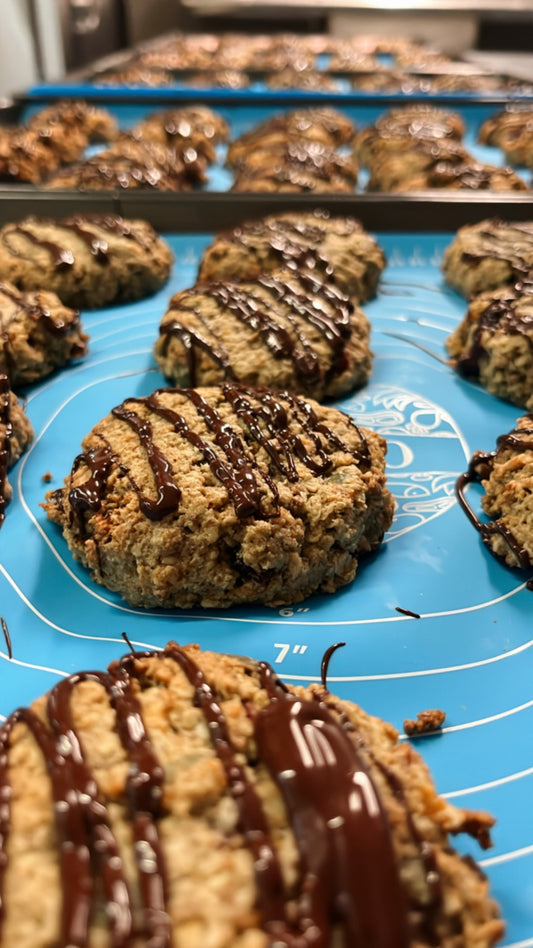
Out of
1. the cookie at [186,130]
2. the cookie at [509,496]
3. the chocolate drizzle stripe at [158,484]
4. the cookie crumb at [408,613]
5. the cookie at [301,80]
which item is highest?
the cookie at [301,80]

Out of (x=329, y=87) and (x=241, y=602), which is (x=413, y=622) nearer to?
(x=241, y=602)

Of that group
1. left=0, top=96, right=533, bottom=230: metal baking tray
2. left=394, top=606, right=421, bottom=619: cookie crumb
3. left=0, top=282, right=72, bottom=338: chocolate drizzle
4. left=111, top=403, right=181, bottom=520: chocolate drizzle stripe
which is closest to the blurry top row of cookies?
left=0, top=96, right=533, bottom=230: metal baking tray

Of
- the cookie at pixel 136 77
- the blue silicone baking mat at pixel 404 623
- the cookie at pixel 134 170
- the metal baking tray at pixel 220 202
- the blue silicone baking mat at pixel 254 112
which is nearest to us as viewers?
the blue silicone baking mat at pixel 404 623

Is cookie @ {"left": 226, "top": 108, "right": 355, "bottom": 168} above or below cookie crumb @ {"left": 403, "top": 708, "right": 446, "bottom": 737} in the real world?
above

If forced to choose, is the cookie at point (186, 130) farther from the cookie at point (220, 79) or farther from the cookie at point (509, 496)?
the cookie at point (509, 496)

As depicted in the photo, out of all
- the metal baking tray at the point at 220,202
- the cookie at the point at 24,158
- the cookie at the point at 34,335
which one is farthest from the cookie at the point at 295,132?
the cookie at the point at 34,335

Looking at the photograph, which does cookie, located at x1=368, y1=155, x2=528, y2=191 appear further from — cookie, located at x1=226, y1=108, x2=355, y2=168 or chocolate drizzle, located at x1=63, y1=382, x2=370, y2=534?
chocolate drizzle, located at x1=63, y1=382, x2=370, y2=534

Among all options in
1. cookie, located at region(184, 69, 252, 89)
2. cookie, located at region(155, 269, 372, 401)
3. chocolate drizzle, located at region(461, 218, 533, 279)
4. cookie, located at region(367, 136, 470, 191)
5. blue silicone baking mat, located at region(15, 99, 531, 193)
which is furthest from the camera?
cookie, located at region(184, 69, 252, 89)
